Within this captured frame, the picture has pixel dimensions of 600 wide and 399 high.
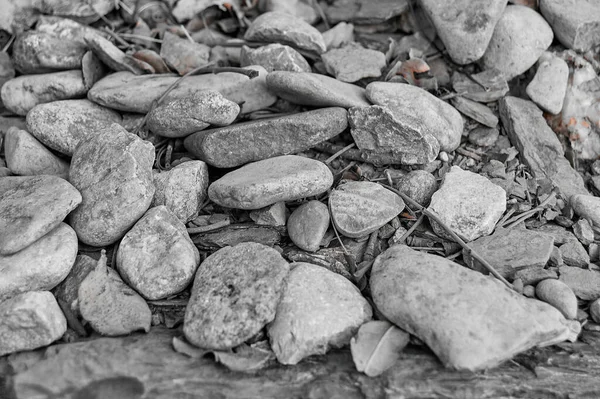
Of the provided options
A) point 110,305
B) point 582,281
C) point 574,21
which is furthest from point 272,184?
point 574,21

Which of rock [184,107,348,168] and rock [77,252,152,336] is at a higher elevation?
rock [184,107,348,168]

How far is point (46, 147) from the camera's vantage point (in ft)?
9.70

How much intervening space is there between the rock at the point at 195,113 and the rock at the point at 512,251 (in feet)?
4.22

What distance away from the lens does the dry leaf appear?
7.00 feet

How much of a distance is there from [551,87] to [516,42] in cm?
31

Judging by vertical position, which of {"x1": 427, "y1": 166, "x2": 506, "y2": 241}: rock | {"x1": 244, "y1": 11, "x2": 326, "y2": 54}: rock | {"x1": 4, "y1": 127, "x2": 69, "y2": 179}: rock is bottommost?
{"x1": 427, "y1": 166, "x2": 506, "y2": 241}: rock

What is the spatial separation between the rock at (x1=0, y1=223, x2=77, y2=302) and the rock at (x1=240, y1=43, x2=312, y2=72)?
1366 millimetres

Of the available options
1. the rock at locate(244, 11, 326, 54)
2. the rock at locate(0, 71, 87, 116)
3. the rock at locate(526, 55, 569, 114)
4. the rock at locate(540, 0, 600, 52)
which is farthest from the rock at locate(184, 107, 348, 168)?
the rock at locate(540, 0, 600, 52)

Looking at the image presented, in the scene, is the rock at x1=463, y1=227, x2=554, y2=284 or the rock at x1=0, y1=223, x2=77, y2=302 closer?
the rock at x1=0, y1=223, x2=77, y2=302

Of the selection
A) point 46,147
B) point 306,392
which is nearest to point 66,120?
point 46,147

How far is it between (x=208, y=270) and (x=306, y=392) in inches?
25.3

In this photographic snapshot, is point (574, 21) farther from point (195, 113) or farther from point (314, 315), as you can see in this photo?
point (314, 315)

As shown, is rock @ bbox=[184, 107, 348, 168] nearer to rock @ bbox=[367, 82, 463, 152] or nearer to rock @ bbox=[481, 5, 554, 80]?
rock @ bbox=[367, 82, 463, 152]

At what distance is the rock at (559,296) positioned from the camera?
2340 millimetres
